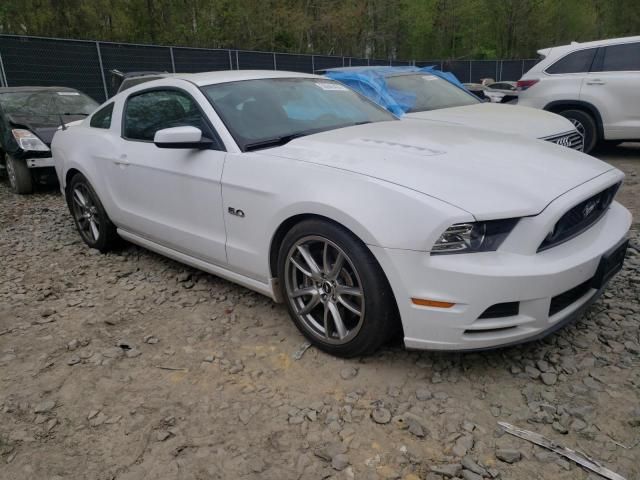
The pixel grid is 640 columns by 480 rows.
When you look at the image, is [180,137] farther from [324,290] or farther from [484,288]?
[484,288]

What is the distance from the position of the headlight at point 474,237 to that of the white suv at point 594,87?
19.9 ft

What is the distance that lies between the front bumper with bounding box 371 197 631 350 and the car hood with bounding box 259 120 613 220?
18 cm

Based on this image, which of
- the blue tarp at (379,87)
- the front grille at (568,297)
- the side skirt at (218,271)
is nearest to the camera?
the front grille at (568,297)

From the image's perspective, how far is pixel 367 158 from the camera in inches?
105

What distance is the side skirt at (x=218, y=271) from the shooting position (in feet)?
9.80

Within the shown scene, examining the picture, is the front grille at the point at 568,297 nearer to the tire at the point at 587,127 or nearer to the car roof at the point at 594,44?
Answer: the tire at the point at 587,127

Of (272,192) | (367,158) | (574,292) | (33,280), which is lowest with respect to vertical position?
(33,280)

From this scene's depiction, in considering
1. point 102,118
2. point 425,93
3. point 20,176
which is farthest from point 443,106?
point 20,176

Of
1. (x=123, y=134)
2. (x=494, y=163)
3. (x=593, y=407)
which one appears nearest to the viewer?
(x=593, y=407)

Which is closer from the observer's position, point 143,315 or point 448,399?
point 448,399

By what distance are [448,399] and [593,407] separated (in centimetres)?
63

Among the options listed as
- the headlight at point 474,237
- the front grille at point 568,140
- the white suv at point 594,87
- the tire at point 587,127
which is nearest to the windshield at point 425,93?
the front grille at point 568,140

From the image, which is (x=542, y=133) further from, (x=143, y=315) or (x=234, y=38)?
(x=234, y=38)

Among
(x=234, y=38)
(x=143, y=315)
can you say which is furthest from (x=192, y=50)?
(x=143, y=315)
